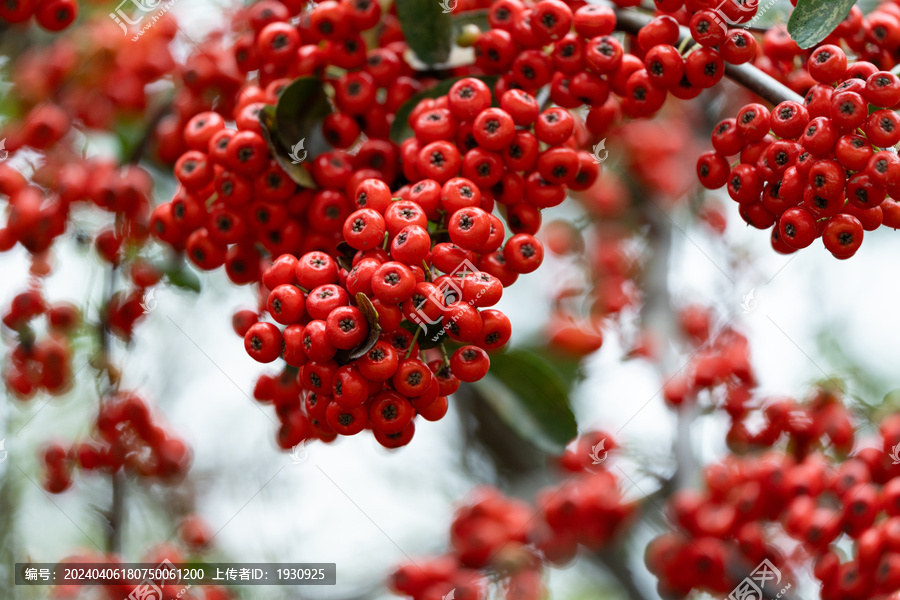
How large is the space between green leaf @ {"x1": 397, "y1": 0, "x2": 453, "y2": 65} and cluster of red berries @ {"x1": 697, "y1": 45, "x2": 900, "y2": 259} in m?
1.12

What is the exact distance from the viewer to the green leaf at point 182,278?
11.7ft

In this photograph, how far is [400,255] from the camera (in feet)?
6.39

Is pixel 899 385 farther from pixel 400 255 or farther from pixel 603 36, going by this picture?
pixel 400 255

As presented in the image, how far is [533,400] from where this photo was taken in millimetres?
2996

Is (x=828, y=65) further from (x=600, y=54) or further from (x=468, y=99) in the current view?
(x=468, y=99)

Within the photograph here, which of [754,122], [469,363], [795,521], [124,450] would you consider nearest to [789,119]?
[754,122]

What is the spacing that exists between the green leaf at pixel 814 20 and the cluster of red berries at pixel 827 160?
0.17ft

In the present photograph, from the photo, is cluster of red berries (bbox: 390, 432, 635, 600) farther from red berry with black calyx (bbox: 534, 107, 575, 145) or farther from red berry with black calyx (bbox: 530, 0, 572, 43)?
red berry with black calyx (bbox: 530, 0, 572, 43)

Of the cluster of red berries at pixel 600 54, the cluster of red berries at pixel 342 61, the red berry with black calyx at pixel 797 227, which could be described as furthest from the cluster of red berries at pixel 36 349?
the red berry with black calyx at pixel 797 227

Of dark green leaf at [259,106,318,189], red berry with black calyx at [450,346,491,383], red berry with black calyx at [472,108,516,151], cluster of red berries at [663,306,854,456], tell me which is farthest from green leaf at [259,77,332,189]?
cluster of red berries at [663,306,854,456]

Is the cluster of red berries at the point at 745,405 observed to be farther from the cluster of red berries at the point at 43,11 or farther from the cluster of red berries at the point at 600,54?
the cluster of red berries at the point at 43,11

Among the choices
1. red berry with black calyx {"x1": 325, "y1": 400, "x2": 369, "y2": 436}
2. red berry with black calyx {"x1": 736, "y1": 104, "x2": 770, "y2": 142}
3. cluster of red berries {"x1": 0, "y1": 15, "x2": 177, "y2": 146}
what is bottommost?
cluster of red berries {"x1": 0, "y1": 15, "x2": 177, "y2": 146}

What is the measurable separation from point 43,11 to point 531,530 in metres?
3.76

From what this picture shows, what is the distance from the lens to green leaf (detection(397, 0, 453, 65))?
2689 millimetres
